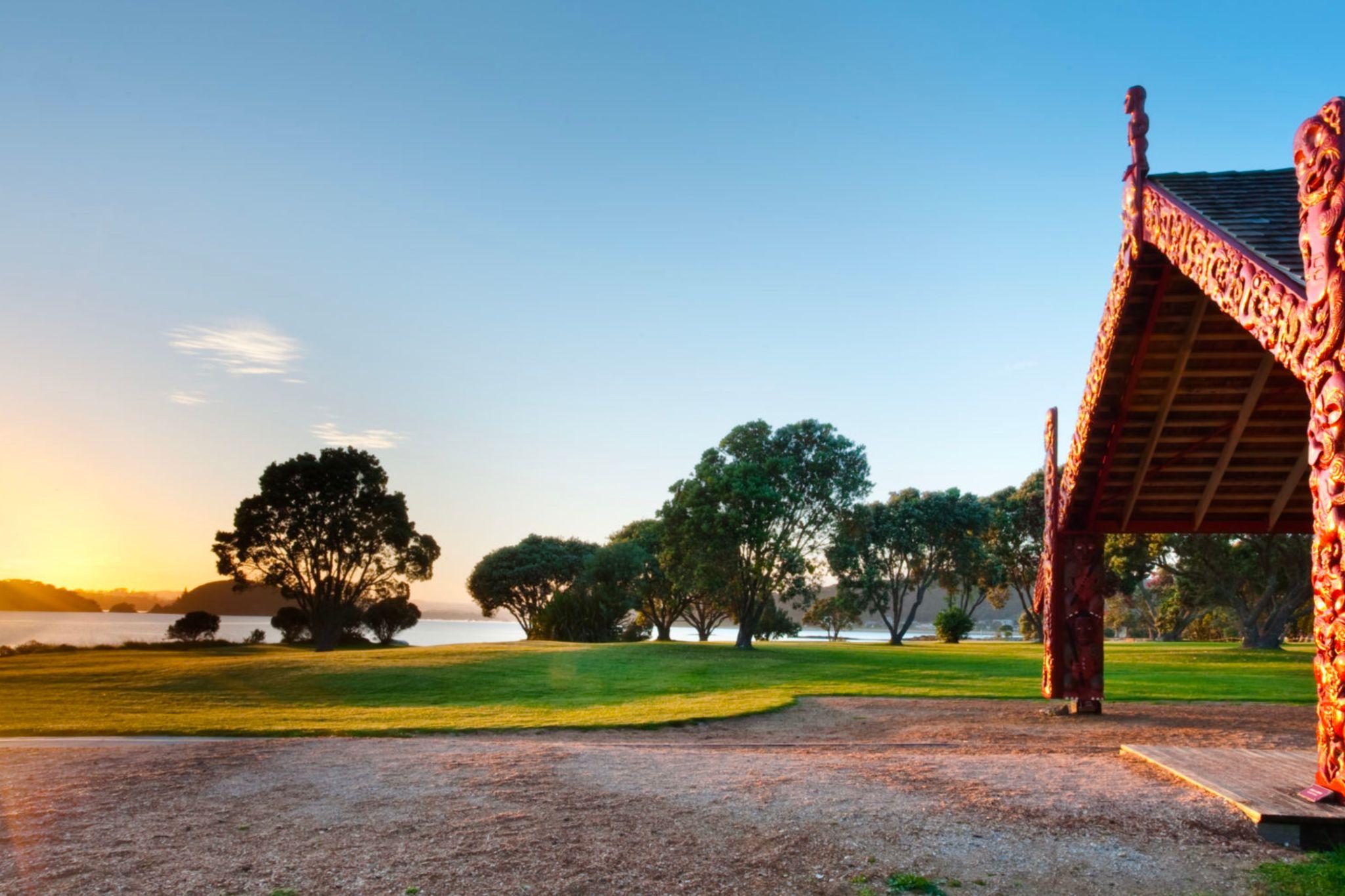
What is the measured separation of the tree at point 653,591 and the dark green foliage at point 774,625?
671cm

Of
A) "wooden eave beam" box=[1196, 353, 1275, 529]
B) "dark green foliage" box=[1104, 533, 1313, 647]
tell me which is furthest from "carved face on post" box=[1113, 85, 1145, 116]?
"dark green foliage" box=[1104, 533, 1313, 647]

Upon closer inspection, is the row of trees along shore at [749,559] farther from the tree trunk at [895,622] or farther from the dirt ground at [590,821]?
the dirt ground at [590,821]

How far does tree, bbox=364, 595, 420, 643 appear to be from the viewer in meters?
52.6

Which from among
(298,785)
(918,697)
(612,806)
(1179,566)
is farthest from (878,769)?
(1179,566)

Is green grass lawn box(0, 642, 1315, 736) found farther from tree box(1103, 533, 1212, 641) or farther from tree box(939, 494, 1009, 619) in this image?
tree box(939, 494, 1009, 619)

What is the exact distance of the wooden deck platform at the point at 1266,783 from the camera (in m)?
6.44

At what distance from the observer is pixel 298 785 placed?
27.5 feet

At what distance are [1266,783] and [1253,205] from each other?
19.1 ft

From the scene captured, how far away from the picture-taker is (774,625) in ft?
203

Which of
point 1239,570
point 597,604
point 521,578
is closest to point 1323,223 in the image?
point 1239,570

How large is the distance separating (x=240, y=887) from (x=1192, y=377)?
12498mm

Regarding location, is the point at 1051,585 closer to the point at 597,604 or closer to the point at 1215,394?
the point at 1215,394

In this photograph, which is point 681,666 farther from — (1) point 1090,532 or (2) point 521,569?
(2) point 521,569

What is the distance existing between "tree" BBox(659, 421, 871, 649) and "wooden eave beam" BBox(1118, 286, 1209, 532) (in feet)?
72.6
